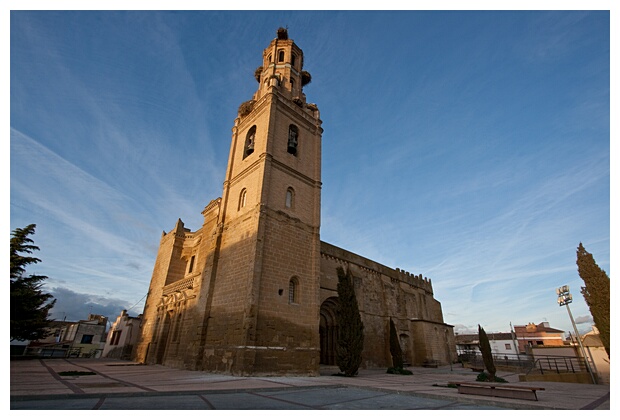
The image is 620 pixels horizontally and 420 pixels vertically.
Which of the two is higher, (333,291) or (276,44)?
(276,44)

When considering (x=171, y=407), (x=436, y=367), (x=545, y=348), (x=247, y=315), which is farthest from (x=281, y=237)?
(x=545, y=348)

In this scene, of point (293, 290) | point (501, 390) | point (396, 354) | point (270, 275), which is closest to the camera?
point (501, 390)

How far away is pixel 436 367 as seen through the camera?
24281 millimetres

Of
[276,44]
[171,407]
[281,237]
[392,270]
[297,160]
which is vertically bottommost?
[171,407]

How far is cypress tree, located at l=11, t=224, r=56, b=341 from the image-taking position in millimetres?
14773

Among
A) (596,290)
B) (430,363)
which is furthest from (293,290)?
(430,363)

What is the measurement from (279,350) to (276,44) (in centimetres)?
2149

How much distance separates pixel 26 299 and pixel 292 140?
1782 cm

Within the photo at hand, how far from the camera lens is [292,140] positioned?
19594 millimetres

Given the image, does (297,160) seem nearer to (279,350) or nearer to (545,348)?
(279,350)

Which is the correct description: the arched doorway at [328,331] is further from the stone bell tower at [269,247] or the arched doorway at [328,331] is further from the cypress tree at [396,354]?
the stone bell tower at [269,247]

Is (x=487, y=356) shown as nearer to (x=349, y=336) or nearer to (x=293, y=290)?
(x=349, y=336)

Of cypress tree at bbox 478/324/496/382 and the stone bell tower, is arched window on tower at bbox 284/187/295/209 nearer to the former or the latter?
the stone bell tower

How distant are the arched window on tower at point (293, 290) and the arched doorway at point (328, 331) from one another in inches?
A: 200
